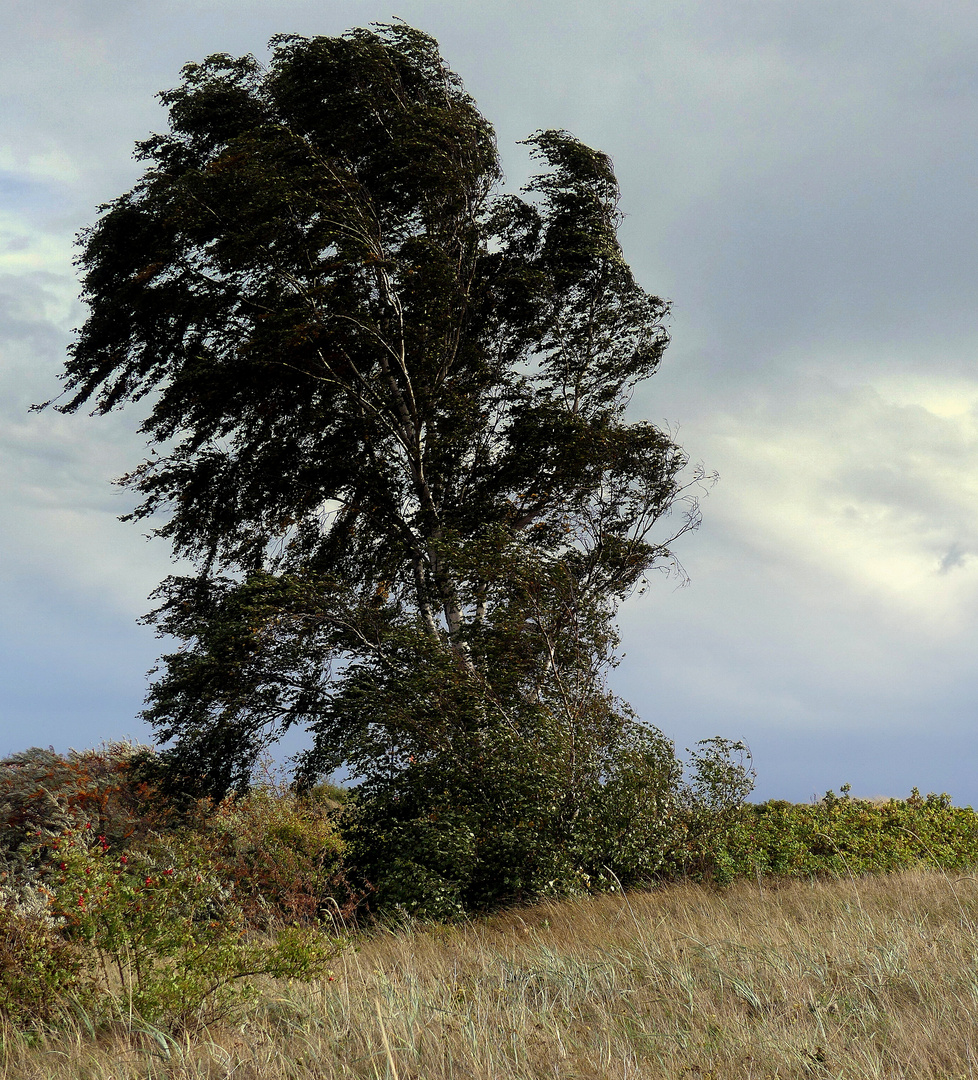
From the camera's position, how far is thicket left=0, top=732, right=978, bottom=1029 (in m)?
5.20

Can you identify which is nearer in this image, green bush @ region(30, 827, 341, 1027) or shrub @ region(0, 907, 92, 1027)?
green bush @ region(30, 827, 341, 1027)

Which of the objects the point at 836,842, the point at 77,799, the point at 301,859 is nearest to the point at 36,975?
the point at 301,859

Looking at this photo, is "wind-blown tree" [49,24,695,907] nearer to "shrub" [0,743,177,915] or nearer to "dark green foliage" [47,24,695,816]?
"dark green foliage" [47,24,695,816]

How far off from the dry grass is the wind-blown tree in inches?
138

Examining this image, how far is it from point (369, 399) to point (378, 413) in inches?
17.4

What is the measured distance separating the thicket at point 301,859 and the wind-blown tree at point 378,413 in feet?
1.57

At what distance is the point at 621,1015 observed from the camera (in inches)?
192

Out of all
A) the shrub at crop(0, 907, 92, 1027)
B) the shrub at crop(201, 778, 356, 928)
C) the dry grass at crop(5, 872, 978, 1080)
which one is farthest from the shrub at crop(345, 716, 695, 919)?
the shrub at crop(0, 907, 92, 1027)

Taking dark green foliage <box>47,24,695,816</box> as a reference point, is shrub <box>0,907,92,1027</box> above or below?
below

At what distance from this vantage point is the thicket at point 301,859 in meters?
5.20

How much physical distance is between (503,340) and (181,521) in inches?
223

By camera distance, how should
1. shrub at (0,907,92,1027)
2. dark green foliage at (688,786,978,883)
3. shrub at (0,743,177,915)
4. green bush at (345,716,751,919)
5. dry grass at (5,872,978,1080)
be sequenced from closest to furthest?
1. dry grass at (5,872,978,1080)
2. shrub at (0,907,92,1027)
3. green bush at (345,716,751,919)
4. dark green foliage at (688,786,978,883)
5. shrub at (0,743,177,915)

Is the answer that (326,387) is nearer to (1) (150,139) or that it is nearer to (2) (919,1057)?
(1) (150,139)

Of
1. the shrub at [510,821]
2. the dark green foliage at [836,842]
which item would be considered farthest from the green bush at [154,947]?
A: the dark green foliage at [836,842]
